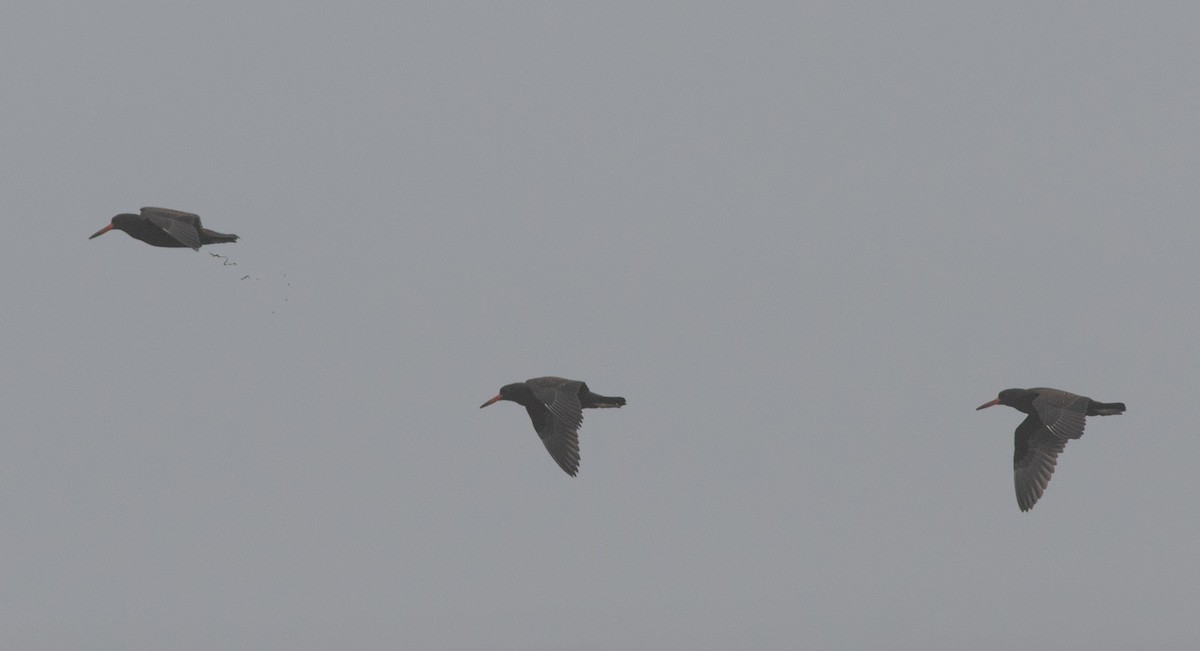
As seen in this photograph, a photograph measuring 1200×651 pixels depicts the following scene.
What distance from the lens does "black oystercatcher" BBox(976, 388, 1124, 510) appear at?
64.2 ft

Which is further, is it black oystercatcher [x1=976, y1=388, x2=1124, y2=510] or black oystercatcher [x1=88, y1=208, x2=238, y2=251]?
black oystercatcher [x1=976, y1=388, x2=1124, y2=510]

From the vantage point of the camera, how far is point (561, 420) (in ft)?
66.9

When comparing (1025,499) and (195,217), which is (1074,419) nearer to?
(1025,499)

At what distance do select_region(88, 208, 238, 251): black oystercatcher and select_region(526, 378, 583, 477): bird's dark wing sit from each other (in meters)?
5.25

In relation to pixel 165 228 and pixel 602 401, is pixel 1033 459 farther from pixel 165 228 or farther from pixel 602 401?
pixel 165 228

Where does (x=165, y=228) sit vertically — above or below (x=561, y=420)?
above

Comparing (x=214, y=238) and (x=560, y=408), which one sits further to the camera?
(x=560, y=408)

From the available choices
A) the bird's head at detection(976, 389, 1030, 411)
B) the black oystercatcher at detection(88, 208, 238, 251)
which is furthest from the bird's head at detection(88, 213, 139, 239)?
the bird's head at detection(976, 389, 1030, 411)

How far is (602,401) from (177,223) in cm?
686

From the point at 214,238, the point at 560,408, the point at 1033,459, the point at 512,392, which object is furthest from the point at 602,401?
the point at 1033,459

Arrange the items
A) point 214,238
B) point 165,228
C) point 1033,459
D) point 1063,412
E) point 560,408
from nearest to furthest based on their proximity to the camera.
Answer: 1. point 165,228
2. point 1063,412
3. point 214,238
4. point 560,408
5. point 1033,459

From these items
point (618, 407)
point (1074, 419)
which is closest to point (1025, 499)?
point (1074, 419)

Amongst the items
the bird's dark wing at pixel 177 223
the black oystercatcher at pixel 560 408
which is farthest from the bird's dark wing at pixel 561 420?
the bird's dark wing at pixel 177 223

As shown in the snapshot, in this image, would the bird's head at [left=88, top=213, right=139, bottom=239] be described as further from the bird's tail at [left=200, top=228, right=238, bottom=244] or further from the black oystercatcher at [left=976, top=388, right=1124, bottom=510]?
the black oystercatcher at [left=976, top=388, right=1124, bottom=510]
